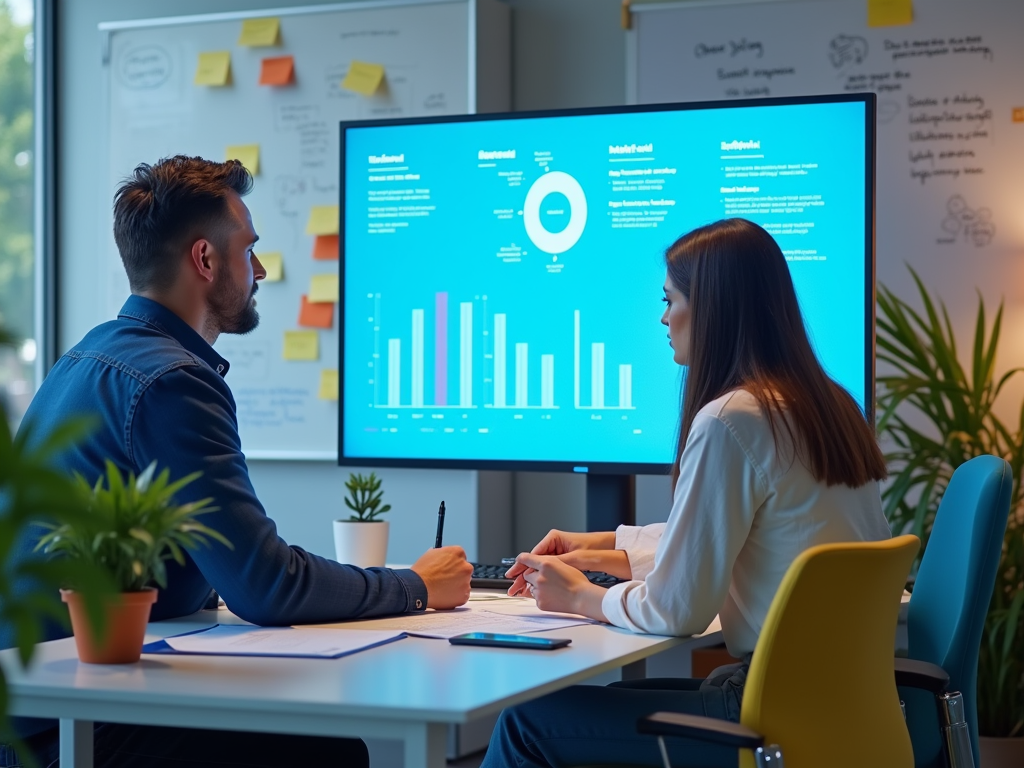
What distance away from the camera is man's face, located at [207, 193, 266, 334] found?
2.14 m

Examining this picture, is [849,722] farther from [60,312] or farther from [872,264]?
[60,312]

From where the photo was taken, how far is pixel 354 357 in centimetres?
291

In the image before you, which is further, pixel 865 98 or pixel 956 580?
pixel 865 98

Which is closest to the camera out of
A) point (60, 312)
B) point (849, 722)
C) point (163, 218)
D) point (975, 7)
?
point (849, 722)

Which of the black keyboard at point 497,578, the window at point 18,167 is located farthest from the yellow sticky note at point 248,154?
the black keyboard at point 497,578

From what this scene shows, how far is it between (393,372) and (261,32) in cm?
149

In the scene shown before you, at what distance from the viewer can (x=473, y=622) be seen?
1872mm

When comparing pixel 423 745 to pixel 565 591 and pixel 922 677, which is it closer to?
pixel 565 591

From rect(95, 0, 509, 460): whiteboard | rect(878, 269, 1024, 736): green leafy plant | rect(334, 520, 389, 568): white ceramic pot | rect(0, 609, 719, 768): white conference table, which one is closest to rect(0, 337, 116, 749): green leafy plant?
rect(0, 609, 719, 768): white conference table

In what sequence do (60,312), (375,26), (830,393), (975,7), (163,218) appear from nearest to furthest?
(830,393)
(163,218)
(975,7)
(375,26)
(60,312)

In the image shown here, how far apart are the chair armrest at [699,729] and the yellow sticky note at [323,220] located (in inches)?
101

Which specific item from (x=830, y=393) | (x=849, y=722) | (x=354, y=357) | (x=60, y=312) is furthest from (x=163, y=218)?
(x=60, y=312)

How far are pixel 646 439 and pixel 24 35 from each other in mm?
2727

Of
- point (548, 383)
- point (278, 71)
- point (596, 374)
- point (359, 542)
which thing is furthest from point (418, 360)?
point (278, 71)
